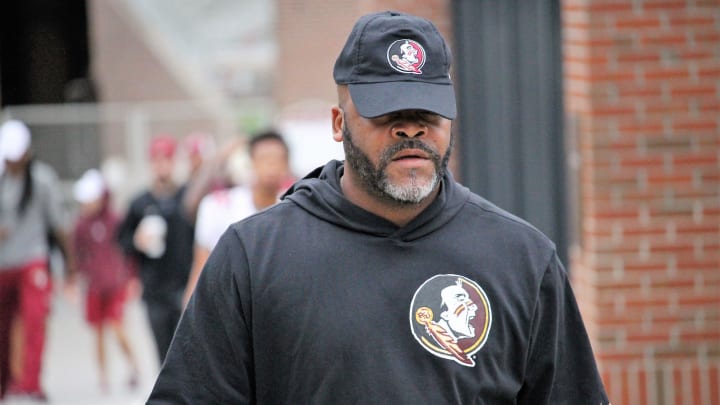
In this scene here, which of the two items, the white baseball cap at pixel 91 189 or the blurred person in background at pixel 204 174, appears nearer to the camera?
the blurred person in background at pixel 204 174

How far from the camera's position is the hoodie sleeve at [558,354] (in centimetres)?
343

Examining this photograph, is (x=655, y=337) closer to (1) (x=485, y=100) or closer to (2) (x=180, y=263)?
(1) (x=485, y=100)

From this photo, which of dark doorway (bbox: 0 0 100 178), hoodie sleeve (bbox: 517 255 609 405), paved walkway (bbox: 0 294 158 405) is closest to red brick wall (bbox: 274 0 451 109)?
dark doorway (bbox: 0 0 100 178)

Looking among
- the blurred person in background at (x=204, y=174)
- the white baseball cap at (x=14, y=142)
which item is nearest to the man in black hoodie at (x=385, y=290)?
the blurred person in background at (x=204, y=174)

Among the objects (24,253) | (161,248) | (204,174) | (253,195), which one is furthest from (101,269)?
(253,195)

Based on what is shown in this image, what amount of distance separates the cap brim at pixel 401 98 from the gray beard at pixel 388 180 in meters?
0.08

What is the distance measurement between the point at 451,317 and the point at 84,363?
11095 millimetres

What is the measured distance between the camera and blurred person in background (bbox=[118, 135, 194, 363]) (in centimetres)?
966

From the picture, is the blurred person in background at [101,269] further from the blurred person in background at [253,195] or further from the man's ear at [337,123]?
the man's ear at [337,123]

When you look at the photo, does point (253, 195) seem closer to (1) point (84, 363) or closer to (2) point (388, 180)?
(2) point (388, 180)

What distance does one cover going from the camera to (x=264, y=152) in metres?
7.30

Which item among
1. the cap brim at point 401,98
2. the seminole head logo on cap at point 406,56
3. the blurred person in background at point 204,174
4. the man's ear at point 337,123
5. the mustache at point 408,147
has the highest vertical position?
the seminole head logo on cap at point 406,56

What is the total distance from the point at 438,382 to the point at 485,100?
5.85 m

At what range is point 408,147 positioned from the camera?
10.9 feet
